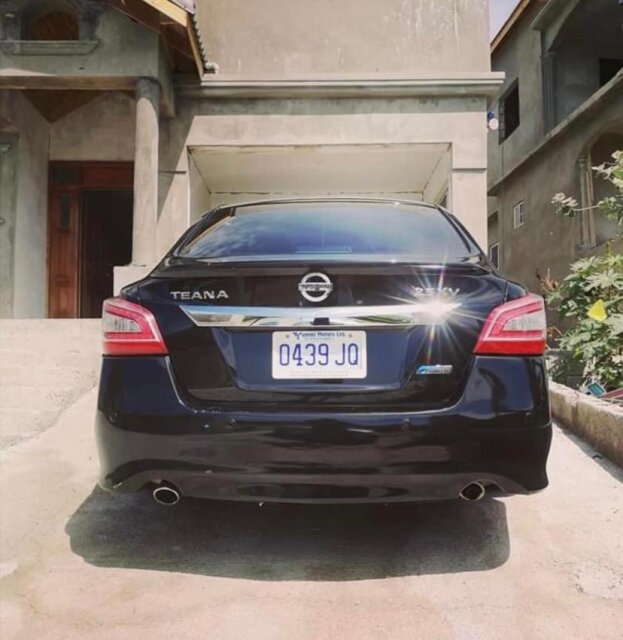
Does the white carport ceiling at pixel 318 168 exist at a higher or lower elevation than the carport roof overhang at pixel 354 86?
lower

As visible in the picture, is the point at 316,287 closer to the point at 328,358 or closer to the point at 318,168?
the point at 328,358

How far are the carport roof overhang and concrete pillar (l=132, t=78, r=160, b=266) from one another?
3.44ft

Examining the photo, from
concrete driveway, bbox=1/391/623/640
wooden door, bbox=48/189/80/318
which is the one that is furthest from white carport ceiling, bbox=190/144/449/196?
concrete driveway, bbox=1/391/623/640

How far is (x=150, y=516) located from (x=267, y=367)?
1.30 metres

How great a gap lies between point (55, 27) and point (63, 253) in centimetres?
331

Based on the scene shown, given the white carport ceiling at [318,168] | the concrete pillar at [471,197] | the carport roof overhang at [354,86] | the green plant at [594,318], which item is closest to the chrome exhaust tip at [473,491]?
the green plant at [594,318]

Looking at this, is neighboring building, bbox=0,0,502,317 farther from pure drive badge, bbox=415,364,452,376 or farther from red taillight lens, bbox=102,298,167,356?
pure drive badge, bbox=415,364,452,376

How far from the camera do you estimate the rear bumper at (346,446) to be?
2010mm

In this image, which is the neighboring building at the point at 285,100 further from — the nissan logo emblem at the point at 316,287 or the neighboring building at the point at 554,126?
the nissan logo emblem at the point at 316,287

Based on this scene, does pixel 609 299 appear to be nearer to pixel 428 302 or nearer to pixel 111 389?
pixel 428 302

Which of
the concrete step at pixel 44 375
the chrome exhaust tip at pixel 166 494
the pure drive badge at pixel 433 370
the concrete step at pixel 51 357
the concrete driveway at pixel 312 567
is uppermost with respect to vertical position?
the pure drive badge at pixel 433 370

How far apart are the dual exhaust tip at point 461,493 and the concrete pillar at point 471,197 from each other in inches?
256

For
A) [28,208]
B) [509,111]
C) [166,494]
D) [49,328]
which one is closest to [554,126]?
[509,111]

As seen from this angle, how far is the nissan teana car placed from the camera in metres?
2.02
